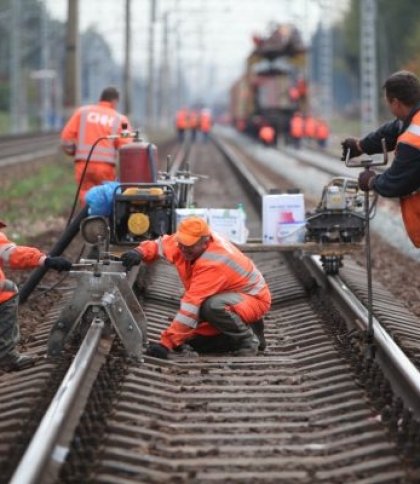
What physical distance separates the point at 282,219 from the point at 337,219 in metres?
0.65

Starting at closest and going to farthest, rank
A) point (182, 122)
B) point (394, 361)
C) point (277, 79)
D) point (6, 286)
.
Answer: point (394, 361)
point (6, 286)
point (277, 79)
point (182, 122)

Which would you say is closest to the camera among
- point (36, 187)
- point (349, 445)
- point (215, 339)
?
point (349, 445)

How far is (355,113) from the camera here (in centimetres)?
8850

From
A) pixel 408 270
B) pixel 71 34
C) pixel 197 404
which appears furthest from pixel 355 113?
pixel 197 404

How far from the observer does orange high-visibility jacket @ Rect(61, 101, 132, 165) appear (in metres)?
11.3

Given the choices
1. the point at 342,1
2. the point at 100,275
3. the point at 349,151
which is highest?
the point at 342,1

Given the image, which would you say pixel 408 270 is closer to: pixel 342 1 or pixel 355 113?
pixel 355 113

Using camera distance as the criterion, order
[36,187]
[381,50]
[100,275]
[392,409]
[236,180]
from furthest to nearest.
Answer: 1. [381,50]
2. [236,180]
3. [36,187]
4. [100,275]
5. [392,409]

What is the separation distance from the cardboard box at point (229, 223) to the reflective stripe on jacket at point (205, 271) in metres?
1.92

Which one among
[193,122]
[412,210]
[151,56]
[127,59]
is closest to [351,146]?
[412,210]

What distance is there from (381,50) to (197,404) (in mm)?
80931

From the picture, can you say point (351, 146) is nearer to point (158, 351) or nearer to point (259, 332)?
point (259, 332)

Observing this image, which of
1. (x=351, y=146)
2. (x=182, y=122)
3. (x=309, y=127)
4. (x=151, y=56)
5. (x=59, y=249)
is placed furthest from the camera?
(x=151, y=56)

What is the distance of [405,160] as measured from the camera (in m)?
6.32
